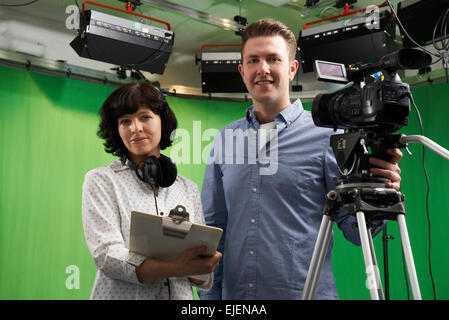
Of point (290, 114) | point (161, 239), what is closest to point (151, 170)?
point (161, 239)

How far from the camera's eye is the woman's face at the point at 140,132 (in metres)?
1.23

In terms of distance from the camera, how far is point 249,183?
1341mm

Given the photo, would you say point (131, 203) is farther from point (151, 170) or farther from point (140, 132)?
point (140, 132)

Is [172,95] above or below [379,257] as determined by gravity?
above

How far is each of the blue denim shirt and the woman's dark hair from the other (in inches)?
8.8

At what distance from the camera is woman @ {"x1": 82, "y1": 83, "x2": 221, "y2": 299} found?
1.06 m

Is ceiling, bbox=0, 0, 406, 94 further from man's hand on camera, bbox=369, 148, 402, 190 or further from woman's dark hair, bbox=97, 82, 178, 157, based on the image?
man's hand on camera, bbox=369, 148, 402, 190

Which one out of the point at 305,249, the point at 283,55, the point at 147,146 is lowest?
the point at 305,249

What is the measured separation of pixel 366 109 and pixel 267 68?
1.28 feet

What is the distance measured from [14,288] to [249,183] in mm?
2713

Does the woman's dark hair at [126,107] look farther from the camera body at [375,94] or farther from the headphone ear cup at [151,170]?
the camera body at [375,94]

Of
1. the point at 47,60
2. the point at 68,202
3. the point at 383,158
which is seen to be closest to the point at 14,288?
the point at 68,202

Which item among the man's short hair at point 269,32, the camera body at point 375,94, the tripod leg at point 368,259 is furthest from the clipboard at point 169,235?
the man's short hair at point 269,32

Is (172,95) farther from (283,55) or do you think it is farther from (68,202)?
(283,55)
